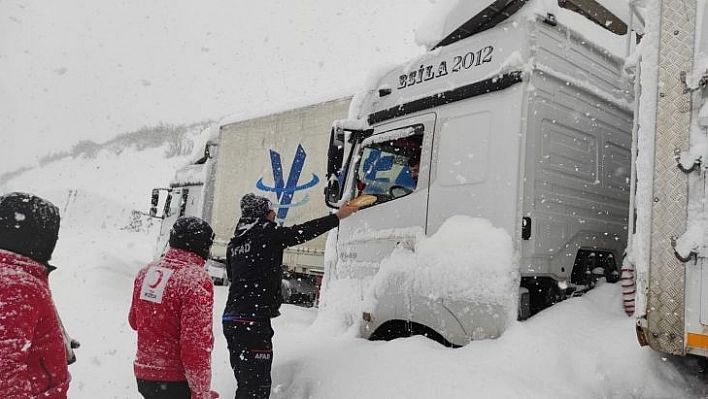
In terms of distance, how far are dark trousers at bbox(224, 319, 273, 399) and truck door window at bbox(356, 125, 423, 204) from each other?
4.74 feet

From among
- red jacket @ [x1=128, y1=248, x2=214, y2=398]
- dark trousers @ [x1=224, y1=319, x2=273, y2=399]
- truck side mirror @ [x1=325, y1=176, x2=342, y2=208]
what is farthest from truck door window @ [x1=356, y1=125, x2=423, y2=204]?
red jacket @ [x1=128, y1=248, x2=214, y2=398]

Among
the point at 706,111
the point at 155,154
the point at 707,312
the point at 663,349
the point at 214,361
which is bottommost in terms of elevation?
the point at 214,361

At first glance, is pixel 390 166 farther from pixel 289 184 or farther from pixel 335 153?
pixel 289 184

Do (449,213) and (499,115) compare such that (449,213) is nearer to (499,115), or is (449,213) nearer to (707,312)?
(499,115)

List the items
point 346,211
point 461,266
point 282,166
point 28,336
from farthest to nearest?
point 282,166 < point 346,211 < point 461,266 < point 28,336

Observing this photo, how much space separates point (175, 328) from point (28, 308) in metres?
0.92

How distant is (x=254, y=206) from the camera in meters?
4.20

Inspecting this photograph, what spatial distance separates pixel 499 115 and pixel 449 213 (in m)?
0.78

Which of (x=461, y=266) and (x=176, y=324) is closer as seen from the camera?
(x=176, y=324)

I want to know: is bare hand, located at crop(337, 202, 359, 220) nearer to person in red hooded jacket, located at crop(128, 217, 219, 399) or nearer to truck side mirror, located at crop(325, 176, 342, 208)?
truck side mirror, located at crop(325, 176, 342, 208)

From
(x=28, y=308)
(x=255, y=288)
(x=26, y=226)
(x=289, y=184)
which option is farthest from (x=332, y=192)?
(x=289, y=184)

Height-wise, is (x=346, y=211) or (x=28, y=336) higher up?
(x=346, y=211)

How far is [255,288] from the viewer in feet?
13.2

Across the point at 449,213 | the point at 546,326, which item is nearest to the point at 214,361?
Result: the point at 449,213
